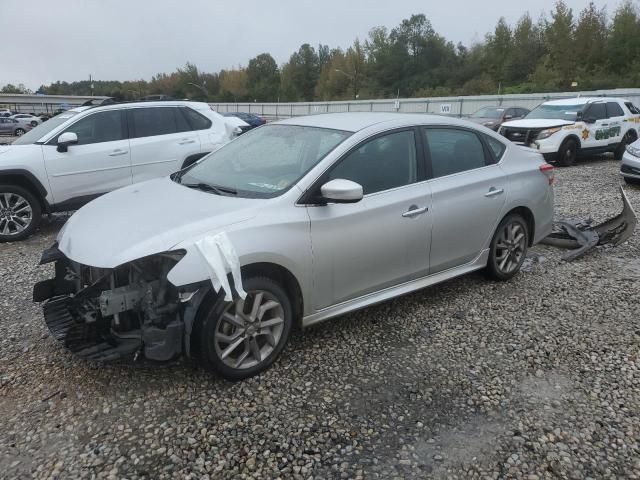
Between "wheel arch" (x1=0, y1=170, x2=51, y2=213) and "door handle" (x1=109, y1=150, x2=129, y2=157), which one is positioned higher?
"door handle" (x1=109, y1=150, x2=129, y2=157)

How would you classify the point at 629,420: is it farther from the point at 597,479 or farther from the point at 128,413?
the point at 128,413

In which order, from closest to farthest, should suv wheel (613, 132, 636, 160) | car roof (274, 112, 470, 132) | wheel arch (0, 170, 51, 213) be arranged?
car roof (274, 112, 470, 132) < wheel arch (0, 170, 51, 213) < suv wheel (613, 132, 636, 160)

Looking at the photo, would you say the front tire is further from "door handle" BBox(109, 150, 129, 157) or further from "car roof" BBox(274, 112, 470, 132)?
"door handle" BBox(109, 150, 129, 157)

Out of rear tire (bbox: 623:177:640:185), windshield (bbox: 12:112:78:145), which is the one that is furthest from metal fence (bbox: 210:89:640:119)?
windshield (bbox: 12:112:78:145)

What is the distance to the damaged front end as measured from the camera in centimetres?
621

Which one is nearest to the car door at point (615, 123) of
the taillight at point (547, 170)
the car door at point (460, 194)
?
the taillight at point (547, 170)

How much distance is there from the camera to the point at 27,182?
6.90 meters

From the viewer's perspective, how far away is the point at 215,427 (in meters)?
2.95

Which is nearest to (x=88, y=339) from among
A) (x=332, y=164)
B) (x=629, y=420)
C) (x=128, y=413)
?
(x=128, y=413)

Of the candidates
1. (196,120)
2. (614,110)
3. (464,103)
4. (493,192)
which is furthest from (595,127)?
(464,103)

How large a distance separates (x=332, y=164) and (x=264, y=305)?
111 cm

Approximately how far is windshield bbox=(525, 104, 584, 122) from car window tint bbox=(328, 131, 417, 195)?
11145 millimetres

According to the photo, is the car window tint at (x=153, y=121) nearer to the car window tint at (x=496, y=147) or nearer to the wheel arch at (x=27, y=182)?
the wheel arch at (x=27, y=182)

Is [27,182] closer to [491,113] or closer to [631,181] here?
[631,181]
